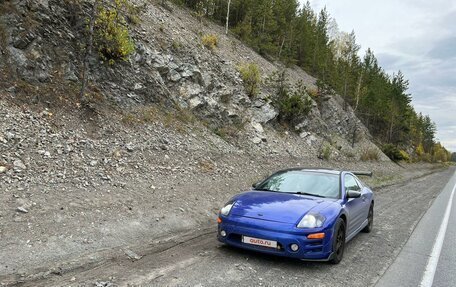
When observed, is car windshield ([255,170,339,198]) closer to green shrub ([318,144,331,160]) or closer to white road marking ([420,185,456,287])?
white road marking ([420,185,456,287])

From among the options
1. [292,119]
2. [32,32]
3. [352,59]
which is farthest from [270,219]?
[352,59]

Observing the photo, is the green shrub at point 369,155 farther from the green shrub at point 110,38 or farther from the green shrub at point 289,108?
the green shrub at point 110,38

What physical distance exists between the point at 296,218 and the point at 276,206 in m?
0.45

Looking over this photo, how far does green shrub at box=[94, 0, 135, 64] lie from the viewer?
11744 mm

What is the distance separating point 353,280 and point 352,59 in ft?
163

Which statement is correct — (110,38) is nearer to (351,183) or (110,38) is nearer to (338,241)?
(351,183)

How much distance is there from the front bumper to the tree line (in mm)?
23876

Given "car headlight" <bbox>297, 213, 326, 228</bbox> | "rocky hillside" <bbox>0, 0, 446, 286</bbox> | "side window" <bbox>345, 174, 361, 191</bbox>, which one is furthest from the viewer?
"side window" <bbox>345, 174, 361, 191</bbox>

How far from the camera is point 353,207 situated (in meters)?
6.77

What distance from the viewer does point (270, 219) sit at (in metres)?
5.38

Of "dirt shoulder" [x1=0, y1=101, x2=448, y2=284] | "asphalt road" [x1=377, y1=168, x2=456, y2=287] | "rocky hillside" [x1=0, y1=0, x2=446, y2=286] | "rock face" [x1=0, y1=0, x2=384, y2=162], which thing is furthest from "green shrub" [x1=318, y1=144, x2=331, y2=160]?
"asphalt road" [x1=377, y1=168, x2=456, y2=287]

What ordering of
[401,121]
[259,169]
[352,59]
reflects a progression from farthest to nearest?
[401,121] < [352,59] < [259,169]

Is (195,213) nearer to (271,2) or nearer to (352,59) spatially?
(271,2)

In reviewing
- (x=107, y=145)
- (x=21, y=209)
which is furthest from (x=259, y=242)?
(x=107, y=145)
